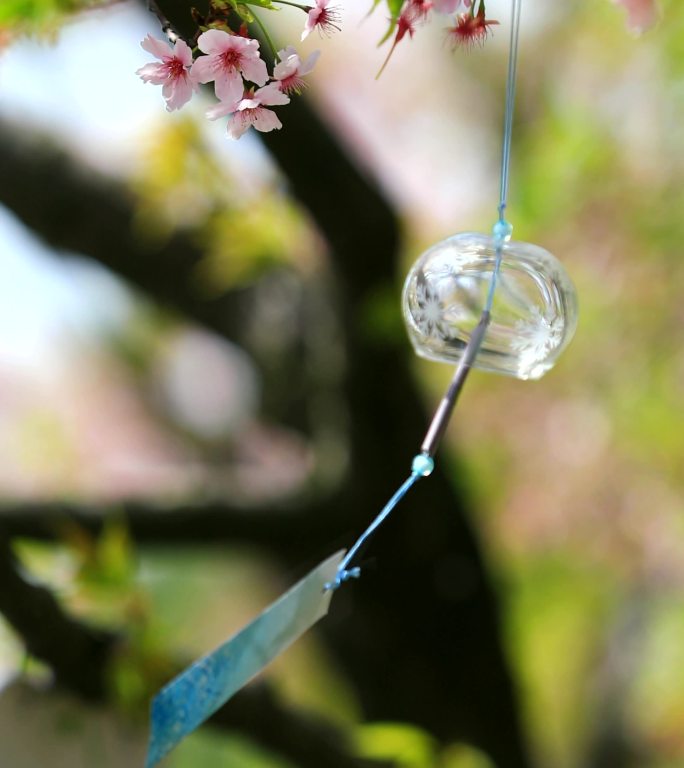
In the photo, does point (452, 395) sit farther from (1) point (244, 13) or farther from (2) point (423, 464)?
(1) point (244, 13)

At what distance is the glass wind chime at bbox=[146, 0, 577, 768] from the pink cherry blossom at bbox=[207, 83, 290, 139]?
5.3 inches

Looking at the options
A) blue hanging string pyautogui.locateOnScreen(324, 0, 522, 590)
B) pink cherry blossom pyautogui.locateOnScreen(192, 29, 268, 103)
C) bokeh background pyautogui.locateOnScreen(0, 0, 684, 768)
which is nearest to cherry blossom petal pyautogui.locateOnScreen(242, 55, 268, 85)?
pink cherry blossom pyautogui.locateOnScreen(192, 29, 268, 103)

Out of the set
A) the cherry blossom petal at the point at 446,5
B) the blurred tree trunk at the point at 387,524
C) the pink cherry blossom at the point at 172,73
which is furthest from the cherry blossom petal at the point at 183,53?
the blurred tree trunk at the point at 387,524

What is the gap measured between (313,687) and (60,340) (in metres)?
1.14

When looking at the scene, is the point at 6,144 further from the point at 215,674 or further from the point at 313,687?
the point at 313,687

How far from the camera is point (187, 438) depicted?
2275 mm

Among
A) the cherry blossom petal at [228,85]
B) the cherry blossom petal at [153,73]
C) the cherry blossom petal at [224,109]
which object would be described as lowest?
the cherry blossom petal at [224,109]

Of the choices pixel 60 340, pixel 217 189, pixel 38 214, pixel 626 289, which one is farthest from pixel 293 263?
pixel 60 340

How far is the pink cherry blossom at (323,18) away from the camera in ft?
1.34

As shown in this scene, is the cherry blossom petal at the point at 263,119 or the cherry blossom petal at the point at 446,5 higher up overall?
the cherry blossom petal at the point at 446,5

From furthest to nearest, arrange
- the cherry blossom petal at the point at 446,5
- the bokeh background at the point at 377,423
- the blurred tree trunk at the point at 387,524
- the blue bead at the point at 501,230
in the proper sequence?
the blurred tree trunk at the point at 387,524
the bokeh background at the point at 377,423
the blue bead at the point at 501,230
the cherry blossom petal at the point at 446,5

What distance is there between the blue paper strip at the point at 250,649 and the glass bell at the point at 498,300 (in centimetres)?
15

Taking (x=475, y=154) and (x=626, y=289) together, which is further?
(x=475, y=154)

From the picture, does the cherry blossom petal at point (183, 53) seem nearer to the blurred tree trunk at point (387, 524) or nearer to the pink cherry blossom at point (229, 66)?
the pink cherry blossom at point (229, 66)
